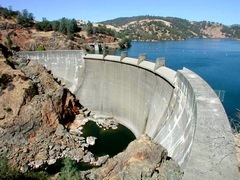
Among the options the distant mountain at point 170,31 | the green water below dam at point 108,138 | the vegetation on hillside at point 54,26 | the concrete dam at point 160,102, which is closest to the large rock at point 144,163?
the concrete dam at point 160,102

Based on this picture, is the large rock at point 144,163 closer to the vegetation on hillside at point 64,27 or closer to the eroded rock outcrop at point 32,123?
the eroded rock outcrop at point 32,123

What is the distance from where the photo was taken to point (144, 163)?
11148mm

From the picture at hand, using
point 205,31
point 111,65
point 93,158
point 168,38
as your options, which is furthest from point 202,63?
point 205,31

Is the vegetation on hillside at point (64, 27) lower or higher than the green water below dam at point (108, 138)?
higher

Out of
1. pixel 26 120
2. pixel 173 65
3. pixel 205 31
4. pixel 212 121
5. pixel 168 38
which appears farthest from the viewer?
pixel 205 31

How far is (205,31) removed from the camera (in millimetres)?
181125

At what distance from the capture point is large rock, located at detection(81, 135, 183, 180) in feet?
34.8

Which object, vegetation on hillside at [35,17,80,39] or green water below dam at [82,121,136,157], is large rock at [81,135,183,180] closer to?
green water below dam at [82,121,136,157]

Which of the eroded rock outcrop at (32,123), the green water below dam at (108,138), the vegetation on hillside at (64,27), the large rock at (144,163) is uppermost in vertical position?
the vegetation on hillside at (64,27)

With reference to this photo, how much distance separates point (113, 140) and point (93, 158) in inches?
148

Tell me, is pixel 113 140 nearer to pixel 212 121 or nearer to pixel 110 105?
pixel 110 105

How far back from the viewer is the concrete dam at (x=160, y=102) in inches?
300

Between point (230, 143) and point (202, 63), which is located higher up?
point (230, 143)

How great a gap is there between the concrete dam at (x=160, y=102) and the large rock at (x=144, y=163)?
615mm
